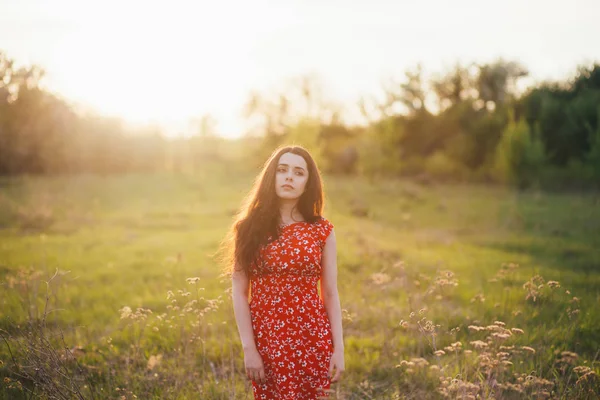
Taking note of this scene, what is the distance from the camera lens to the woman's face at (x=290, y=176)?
10.6ft

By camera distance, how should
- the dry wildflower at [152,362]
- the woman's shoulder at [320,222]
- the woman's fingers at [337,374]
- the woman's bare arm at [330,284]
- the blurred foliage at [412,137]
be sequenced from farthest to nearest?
the blurred foliage at [412,137] < the dry wildflower at [152,362] < the woman's shoulder at [320,222] < the woman's bare arm at [330,284] < the woman's fingers at [337,374]

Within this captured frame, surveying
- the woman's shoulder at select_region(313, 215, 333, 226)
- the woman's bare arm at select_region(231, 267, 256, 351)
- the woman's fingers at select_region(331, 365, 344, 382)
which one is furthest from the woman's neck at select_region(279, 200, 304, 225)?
the woman's fingers at select_region(331, 365, 344, 382)

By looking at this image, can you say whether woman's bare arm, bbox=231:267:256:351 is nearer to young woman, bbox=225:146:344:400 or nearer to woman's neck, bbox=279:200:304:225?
young woman, bbox=225:146:344:400

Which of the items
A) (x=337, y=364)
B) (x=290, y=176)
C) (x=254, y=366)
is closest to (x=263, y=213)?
(x=290, y=176)

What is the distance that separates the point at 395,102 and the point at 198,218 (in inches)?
1362

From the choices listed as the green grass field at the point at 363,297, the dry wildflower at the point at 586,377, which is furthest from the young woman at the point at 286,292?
the dry wildflower at the point at 586,377

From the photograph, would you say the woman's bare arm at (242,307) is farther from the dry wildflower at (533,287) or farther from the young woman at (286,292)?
the dry wildflower at (533,287)

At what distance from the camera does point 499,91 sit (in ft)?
150

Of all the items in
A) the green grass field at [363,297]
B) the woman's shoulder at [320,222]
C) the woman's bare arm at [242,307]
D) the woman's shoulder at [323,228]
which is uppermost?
the woman's shoulder at [320,222]

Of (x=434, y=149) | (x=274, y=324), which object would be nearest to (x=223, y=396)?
(x=274, y=324)

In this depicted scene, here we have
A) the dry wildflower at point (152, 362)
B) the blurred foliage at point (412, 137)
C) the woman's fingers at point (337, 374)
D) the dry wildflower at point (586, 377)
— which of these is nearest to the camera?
the woman's fingers at point (337, 374)

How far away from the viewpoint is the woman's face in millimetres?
3219

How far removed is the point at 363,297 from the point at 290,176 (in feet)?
13.8

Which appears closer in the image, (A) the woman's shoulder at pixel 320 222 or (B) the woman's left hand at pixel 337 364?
(B) the woman's left hand at pixel 337 364
